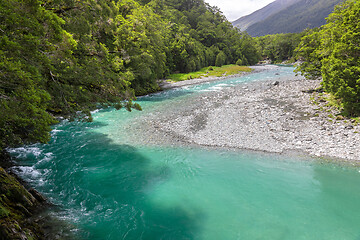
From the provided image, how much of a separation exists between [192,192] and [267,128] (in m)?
11.5

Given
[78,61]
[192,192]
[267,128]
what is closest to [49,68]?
[78,61]

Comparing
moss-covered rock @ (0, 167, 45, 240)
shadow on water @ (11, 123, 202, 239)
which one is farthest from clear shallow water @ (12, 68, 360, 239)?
moss-covered rock @ (0, 167, 45, 240)

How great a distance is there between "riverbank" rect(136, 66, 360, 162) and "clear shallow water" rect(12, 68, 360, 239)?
165 cm

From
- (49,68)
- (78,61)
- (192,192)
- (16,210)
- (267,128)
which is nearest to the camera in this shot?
(16,210)

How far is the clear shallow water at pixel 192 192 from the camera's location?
909 centimetres

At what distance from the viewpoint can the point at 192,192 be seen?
11664mm

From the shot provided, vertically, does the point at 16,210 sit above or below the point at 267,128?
above

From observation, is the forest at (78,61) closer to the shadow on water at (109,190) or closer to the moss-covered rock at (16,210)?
the moss-covered rock at (16,210)

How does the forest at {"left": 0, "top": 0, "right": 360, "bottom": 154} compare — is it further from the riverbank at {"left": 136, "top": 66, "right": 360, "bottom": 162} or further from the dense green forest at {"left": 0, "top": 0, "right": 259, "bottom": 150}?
the riverbank at {"left": 136, "top": 66, "right": 360, "bottom": 162}

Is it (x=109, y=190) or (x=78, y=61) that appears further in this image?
(x=78, y=61)

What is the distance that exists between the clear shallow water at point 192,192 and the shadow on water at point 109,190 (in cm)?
5

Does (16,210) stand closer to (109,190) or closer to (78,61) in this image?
(109,190)

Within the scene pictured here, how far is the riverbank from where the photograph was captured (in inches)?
615

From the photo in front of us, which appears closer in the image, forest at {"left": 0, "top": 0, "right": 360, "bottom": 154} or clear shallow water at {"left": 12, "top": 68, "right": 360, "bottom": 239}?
forest at {"left": 0, "top": 0, "right": 360, "bottom": 154}
